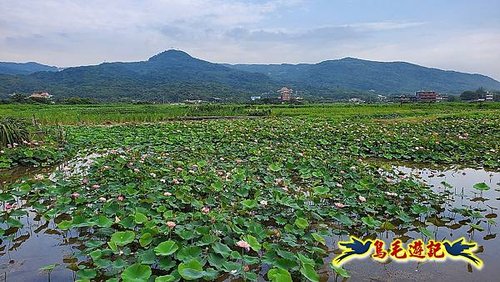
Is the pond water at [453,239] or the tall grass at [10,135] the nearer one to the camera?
the pond water at [453,239]

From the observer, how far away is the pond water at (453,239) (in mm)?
3602

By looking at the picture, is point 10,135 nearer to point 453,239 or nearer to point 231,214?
point 231,214

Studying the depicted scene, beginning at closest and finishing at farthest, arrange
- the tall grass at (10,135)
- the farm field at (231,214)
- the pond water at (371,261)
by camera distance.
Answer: the farm field at (231,214) < the pond water at (371,261) < the tall grass at (10,135)

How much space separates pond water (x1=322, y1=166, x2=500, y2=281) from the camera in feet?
11.8

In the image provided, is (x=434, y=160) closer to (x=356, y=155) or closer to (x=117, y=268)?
(x=356, y=155)

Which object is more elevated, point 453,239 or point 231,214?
point 231,214

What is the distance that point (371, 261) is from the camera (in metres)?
3.90

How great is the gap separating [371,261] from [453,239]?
53.9 inches

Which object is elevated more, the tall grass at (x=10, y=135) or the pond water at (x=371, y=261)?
the tall grass at (x=10, y=135)

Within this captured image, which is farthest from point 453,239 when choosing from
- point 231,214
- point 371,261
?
point 231,214

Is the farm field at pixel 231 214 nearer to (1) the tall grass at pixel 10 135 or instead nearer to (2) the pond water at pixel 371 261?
(2) the pond water at pixel 371 261

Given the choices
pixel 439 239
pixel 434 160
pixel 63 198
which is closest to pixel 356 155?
pixel 434 160

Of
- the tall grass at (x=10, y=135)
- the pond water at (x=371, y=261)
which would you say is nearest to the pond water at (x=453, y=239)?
the pond water at (x=371, y=261)

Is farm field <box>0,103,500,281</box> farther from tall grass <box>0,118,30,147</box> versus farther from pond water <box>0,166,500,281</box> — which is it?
tall grass <box>0,118,30,147</box>
